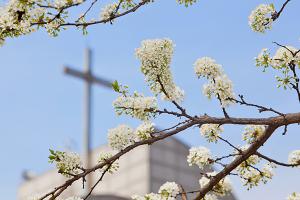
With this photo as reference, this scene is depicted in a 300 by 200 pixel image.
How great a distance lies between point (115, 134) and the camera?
6793 mm

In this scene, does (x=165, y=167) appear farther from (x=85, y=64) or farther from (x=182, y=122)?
(x=182, y=122)

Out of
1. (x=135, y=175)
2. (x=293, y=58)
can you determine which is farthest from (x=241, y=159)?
(x=135, y=175)

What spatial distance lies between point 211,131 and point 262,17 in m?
1.39

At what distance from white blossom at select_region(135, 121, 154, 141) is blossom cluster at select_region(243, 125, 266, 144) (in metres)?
1.34

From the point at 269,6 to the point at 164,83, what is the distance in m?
1.45

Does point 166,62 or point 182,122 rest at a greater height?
point 166,62

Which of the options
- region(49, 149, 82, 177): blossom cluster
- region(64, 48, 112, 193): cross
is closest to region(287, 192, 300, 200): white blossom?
region(49, 149, 82, 177): blossom cluster

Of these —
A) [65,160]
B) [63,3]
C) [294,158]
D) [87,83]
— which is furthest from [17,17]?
[87,83]

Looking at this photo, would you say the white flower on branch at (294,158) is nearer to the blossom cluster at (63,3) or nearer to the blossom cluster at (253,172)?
the blossom cluster at (253,172)

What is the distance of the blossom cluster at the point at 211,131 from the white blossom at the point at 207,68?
0.70 metres

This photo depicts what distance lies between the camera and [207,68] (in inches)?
283

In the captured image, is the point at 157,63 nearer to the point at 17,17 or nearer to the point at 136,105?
the point at 136,105

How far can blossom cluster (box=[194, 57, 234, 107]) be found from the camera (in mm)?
7152

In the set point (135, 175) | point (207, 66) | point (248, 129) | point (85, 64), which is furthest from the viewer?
point (85, 64)
